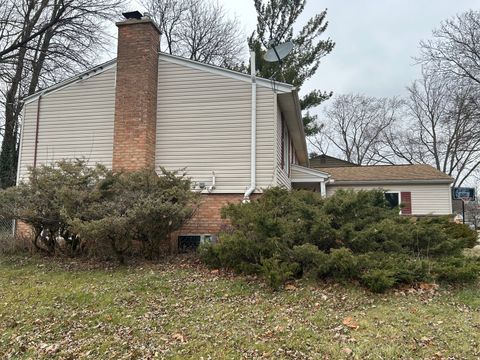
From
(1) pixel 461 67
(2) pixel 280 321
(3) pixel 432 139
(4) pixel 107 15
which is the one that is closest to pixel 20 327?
(2) pixel 280 321

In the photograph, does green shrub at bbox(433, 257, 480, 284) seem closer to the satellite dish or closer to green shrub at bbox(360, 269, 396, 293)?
green shrub at bbox(360, 269, 396, 293)

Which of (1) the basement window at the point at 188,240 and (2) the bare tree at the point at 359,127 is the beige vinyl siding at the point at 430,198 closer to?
(1) the basement window at the point at 188,240

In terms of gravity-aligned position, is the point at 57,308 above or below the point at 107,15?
below

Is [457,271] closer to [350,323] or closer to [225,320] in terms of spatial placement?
[350,323]

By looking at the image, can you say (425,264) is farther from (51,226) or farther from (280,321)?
(51,226)

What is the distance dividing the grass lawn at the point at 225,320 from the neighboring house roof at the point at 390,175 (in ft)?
42.2

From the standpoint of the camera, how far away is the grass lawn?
385cm

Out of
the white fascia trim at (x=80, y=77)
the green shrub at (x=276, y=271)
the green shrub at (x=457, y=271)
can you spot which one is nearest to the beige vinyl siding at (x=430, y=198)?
the white fascia trim at (x=80, y=77)

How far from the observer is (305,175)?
518 inches

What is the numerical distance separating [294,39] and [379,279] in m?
18.3

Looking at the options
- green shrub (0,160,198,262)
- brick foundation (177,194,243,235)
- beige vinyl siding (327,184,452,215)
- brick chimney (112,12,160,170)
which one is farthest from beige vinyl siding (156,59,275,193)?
beige vinyl siding (327,184,452,215)

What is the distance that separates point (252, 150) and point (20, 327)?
592cm

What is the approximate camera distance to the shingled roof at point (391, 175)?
1736 cm

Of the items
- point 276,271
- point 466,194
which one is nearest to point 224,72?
point 276,271
